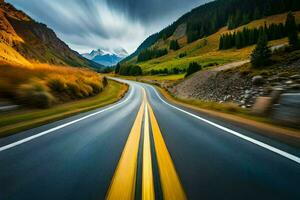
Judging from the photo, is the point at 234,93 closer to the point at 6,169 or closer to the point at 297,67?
the point at 297,67

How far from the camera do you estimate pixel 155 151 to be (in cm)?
349

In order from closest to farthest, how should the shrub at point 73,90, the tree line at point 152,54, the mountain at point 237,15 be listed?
the shrub at point 73,90 < the mountain at point 237,15 < the tree line at point 152,54

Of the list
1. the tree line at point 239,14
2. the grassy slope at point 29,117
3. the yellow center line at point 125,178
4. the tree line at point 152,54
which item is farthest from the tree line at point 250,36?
the yellow center line at point 125,178

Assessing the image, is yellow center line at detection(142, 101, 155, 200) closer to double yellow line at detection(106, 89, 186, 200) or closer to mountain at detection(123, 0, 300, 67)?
double yellow line at detection(106, 89, 186, 200)

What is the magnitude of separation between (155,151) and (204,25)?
642 ft

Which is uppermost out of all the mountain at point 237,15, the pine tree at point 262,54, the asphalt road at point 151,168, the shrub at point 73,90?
the mountain at point 237,15


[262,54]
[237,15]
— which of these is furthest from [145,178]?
[237,15]

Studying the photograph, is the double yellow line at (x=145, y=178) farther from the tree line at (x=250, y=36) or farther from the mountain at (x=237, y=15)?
the mountain at (x=237, y=15)

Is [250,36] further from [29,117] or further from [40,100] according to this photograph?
[29,117]

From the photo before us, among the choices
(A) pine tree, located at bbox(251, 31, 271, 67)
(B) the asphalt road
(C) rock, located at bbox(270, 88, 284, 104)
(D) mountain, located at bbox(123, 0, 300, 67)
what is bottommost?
(B) the asphalt road

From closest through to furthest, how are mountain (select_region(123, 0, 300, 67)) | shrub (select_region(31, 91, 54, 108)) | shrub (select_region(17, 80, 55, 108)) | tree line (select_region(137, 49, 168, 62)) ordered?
shrub (select_region(17, 80, 55, 108)) → shrub (select_region(31, 91, 54, 108)) → mountain (select_region(123, 0, 300, 67)) → tree line (select_region(137, 49, 168, 62))

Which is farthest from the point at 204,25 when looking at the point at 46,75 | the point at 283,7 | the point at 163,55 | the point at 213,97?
the point at 46,75

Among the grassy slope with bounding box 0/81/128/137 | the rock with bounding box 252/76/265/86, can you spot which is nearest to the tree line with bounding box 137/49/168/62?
the rock with bounding box 252/76/265/86

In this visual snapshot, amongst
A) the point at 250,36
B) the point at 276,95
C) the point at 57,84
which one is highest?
the point at 250,36
